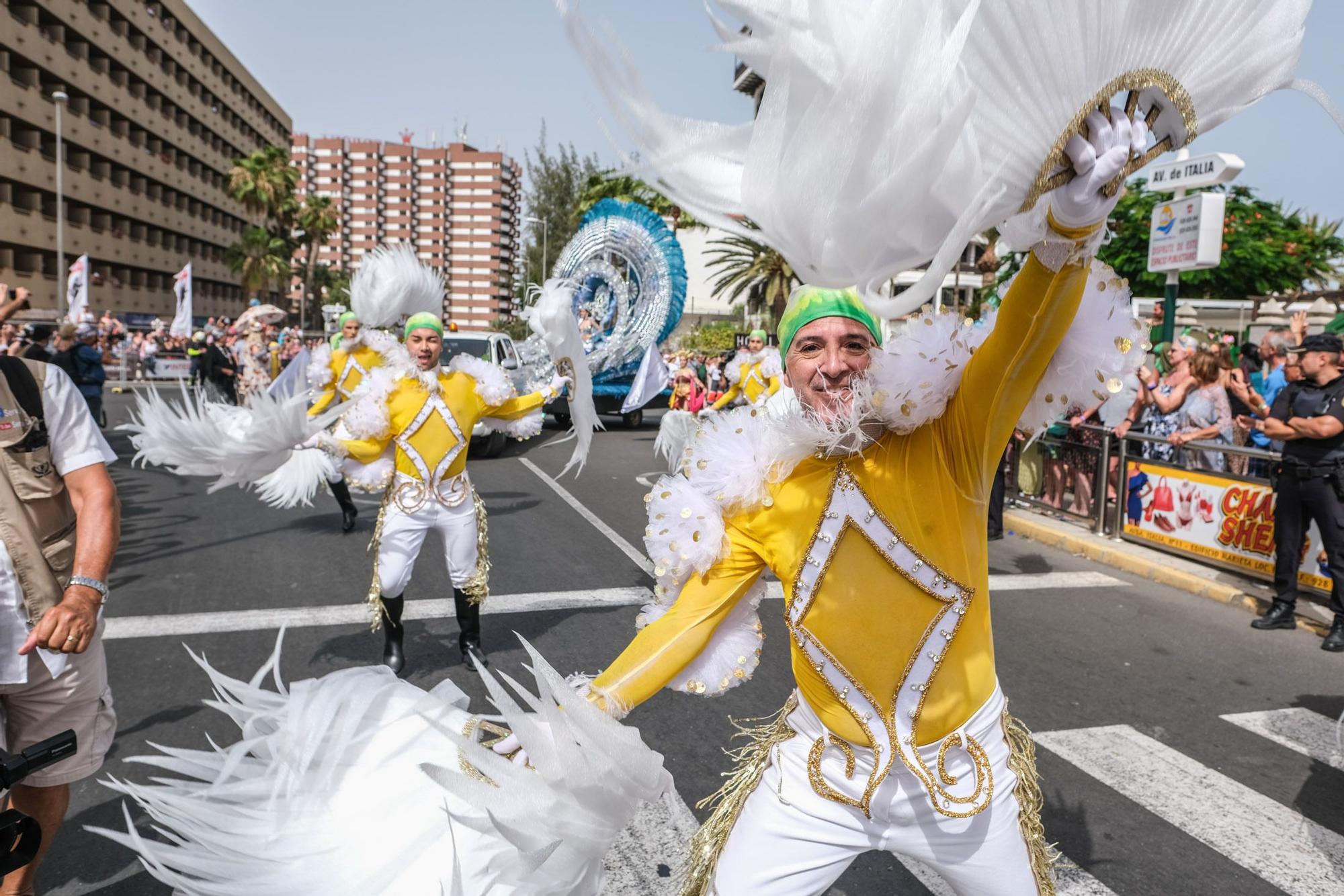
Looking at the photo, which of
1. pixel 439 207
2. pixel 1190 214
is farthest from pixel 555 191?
pixel 439 207

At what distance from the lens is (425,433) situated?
527 centimetres

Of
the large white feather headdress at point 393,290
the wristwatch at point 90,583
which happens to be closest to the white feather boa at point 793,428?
the wristwatch at point 90,583

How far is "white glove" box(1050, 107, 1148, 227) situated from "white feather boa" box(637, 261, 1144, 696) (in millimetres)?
338

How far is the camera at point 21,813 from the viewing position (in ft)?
5.87

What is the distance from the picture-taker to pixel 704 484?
204cm

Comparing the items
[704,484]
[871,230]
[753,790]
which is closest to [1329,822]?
[753,790]

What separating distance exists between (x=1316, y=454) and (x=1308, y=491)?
26 cm

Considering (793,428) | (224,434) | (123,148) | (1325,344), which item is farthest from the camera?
(123,148)

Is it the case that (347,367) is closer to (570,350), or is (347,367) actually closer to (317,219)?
(570,350)

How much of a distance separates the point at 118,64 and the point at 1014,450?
58.0 metres

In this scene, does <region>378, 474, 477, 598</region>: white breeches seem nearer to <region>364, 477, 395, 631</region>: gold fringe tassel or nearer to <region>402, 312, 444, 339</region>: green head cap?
<region>364, 477, 395, 631</region>: gold fringe tassel

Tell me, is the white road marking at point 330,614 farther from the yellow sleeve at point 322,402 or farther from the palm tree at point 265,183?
the palm tree at point 265,183

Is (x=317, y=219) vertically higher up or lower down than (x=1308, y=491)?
higher up

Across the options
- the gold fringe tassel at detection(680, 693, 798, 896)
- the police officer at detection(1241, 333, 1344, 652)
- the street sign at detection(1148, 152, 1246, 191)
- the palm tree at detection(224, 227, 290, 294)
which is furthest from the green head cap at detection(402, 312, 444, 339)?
the palm tree at detection(224, 227, 290, 294)
